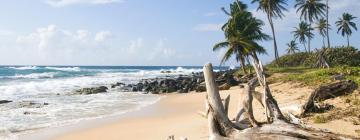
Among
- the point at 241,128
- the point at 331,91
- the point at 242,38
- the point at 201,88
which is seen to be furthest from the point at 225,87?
the point at 241,128

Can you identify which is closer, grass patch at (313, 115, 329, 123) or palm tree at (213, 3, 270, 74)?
grass patch at (313, 115, 329, 123)

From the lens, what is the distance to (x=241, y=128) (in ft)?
25.3

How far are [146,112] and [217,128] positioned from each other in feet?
41.1

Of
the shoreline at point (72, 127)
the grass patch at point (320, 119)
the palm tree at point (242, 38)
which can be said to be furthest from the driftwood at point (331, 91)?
the palm tree at point (242, 38)

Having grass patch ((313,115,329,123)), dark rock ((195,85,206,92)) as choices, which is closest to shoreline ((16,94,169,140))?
grass patch ((313,115,329,123))

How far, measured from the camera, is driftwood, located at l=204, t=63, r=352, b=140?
6.86 metres

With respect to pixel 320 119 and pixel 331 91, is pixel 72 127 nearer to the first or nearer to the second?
pixel 320 119

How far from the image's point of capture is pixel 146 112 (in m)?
20.0

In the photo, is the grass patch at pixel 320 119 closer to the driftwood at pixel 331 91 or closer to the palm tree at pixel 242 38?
the driftwood at pixel 331 91

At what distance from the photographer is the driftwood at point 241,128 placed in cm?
686

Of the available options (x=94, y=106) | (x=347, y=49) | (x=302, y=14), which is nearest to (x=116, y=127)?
(x=94, y=106)

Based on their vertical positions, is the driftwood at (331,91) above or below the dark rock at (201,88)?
above

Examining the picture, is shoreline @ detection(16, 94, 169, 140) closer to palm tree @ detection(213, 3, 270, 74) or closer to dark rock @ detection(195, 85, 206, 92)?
dark rock @ detection(195, 85, 206, 92)

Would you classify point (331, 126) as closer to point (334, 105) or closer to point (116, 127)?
point (334, 105)
